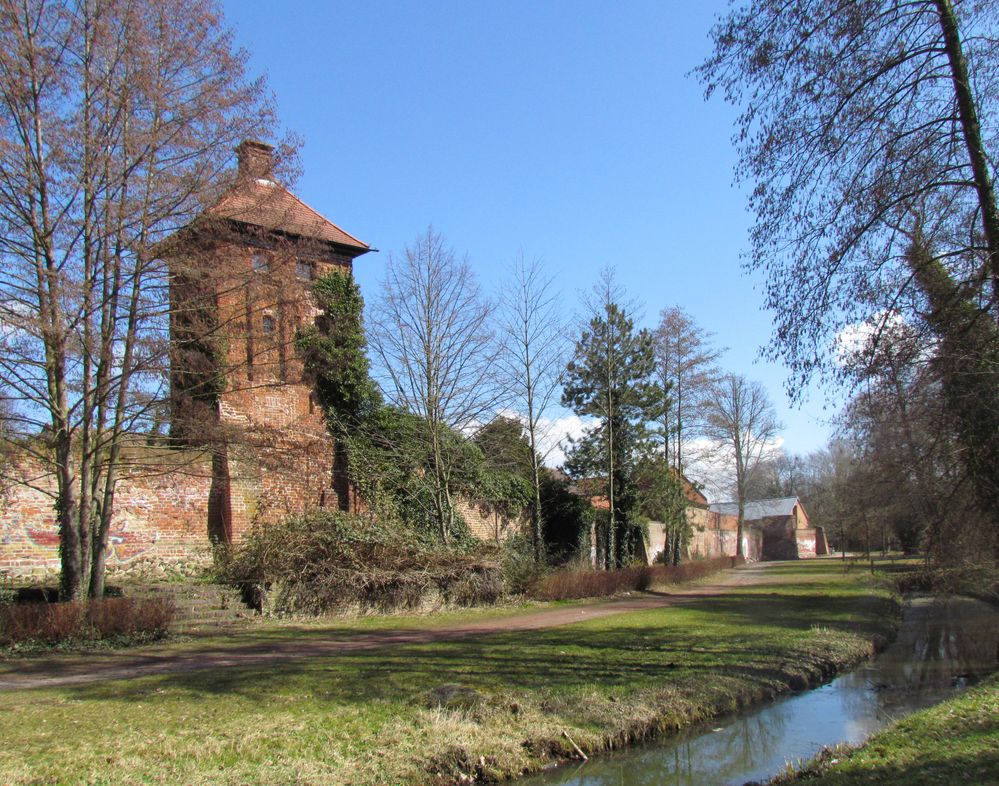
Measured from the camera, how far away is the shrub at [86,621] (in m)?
11.9

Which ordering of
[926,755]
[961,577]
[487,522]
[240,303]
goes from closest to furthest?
[926,755] < [240,303] < [961,577] < [487,522]

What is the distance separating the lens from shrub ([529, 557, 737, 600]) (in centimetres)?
2269

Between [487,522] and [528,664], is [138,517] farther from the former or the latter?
[487,522]

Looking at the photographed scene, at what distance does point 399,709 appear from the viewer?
8492 mm

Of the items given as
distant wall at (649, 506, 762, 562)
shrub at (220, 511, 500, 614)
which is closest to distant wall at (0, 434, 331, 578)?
shrub at (220, 511, 500, 614)

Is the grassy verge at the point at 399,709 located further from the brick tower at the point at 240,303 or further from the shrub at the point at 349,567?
the brick tower at the point at 240,303

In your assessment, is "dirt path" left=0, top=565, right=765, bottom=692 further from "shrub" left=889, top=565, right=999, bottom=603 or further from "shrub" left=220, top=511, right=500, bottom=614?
"shrub" left=889, top=565, right=999, bottom=603

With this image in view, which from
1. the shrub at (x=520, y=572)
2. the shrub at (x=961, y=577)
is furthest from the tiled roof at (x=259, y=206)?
the shrub at (x=961, y=577)

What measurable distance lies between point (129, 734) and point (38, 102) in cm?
1085

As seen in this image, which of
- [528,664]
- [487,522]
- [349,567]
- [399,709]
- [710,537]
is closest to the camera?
[399,709]

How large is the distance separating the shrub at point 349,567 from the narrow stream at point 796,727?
33.5 feet

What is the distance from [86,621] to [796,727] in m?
11.4

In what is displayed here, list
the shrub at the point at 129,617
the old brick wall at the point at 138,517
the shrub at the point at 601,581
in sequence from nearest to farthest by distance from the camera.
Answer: the shrub at the point at 129,617 → the old brick wall at the point at 138,517 → the shrub at the point at 601,581

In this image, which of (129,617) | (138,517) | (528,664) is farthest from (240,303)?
(528,664)
